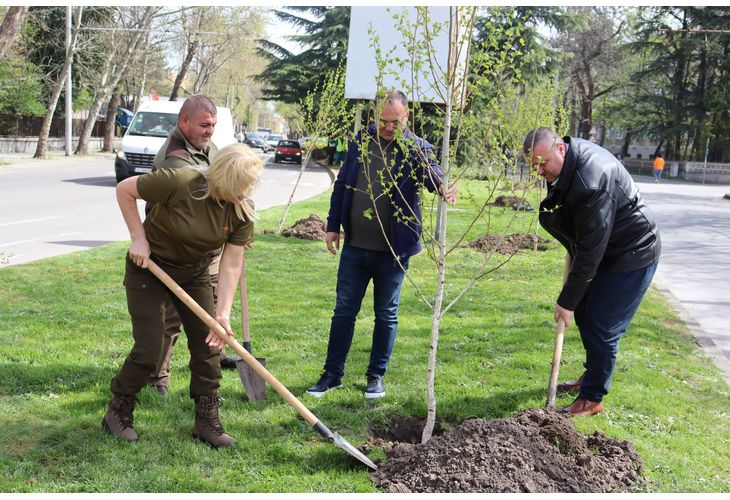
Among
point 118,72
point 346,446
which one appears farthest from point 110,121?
point 346,446

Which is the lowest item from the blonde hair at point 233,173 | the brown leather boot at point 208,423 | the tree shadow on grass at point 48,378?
the tree shadow on grass at point 48,378

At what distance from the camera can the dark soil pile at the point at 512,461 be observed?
326 cm

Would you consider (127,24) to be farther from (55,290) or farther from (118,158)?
(55,290)

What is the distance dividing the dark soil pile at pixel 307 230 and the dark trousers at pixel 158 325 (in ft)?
26.1

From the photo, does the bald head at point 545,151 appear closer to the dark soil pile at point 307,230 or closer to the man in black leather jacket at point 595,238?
the man in black leather jacket at point 595,238

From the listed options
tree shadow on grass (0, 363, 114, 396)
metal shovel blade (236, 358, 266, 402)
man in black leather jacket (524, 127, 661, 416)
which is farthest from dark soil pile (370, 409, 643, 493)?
tree shadow on grass (0, 363, 114, 396)

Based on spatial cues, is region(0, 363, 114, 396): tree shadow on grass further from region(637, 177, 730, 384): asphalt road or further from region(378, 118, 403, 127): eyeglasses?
region(637, 177, 730, 384): asphalt road

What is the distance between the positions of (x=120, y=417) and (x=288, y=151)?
35657mm

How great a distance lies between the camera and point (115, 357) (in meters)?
5.09

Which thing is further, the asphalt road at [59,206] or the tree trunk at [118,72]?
the tree trunk at [118,72]

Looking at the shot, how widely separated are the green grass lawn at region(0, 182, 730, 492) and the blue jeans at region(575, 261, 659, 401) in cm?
25

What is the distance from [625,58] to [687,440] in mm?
52657

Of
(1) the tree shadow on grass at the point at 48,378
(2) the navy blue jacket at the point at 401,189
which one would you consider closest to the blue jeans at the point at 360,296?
(2) the navy blue jacket at the point at 401,189

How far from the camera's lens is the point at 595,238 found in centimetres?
401
